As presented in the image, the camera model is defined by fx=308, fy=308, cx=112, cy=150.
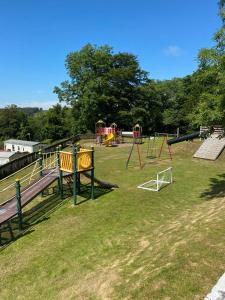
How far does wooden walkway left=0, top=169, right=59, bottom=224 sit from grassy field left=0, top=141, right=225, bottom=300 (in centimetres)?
90

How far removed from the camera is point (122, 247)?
362 inches

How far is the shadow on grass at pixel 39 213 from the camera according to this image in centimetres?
1120

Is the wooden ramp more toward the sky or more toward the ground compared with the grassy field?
more toward the sky

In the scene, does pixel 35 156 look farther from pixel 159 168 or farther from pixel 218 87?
pixel 218 87

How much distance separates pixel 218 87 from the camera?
11258 mm

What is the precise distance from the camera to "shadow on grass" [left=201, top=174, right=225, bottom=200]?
13.7 meters

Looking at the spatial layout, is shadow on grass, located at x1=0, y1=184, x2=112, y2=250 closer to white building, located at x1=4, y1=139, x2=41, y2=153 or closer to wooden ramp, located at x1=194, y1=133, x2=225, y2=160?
wooden ramp, located at x1=194, y1=133, x2=225, y2=160

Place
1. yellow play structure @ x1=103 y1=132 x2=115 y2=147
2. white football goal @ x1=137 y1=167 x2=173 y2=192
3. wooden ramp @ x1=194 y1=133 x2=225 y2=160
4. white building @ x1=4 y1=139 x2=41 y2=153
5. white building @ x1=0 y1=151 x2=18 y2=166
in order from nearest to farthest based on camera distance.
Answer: white football goal @ x1=137 y1=167 x2=173 y2=192
wooden ramp @ x1=194 y1=133 x2=225 y2=160
yellow play structure @ x1=103 y1=132 x2=115 y2=147
white building @ x1=0 y1=151 x2=18 y2=166
white building @ x1=4 y1=139 x2=41 y2=153

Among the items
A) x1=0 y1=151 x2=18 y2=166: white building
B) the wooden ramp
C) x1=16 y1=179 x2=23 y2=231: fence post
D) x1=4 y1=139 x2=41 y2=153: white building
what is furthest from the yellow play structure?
x1=4 y1=139 x2=41 y2=153: white building

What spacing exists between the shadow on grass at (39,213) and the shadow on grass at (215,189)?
4.83 metres

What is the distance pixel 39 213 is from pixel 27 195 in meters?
1.07

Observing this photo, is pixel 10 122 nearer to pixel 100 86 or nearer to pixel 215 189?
pixel 100 86

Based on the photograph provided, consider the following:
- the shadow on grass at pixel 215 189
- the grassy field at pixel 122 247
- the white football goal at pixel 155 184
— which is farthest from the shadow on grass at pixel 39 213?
the shadow on grass at pixel 215 189

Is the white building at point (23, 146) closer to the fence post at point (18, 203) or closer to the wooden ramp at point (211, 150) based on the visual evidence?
the wooden ramp at point (211, 150)
